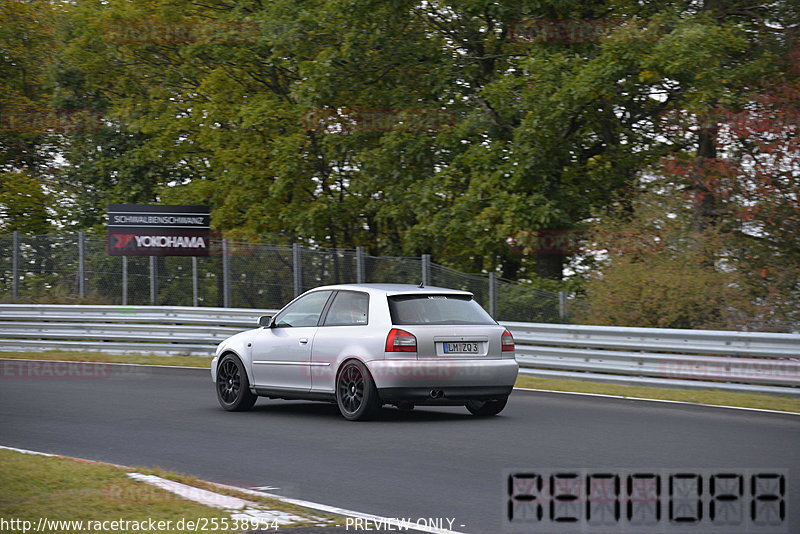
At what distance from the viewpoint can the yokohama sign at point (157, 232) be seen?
26359mm

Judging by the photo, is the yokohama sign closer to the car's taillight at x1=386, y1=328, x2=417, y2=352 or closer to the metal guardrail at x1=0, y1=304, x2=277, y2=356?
the metal guardrail at x1=0, y1=304, x2=277, y2=356

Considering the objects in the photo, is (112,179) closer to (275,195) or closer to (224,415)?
(275,195)

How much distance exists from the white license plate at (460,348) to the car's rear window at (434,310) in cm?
32

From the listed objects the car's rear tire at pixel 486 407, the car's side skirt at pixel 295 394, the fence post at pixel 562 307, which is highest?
the fence post at pixel 562 307

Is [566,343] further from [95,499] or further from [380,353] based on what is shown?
[95,499]

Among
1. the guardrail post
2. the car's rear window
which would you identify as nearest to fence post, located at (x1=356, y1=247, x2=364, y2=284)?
the guardrail post

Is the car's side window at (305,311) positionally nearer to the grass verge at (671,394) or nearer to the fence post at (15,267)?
the grass verge at (671,394)

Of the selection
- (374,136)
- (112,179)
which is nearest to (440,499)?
(374,136)

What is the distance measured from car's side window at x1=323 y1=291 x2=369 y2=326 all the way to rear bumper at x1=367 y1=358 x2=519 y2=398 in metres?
0.77

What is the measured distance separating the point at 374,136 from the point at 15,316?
413 inches

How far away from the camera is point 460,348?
1246 cm

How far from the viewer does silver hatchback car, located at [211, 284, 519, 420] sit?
40.2 ft

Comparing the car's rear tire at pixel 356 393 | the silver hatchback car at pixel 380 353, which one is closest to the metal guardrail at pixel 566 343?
the silver hatchback car at pixel 380 353

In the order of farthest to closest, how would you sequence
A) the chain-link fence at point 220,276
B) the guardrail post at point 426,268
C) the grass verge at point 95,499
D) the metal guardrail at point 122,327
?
the metal guardrail at point 122,327 < the guardrail post at point 426,268 < the chain-link fence at point 220,276 < the grass verge at point 95,499
